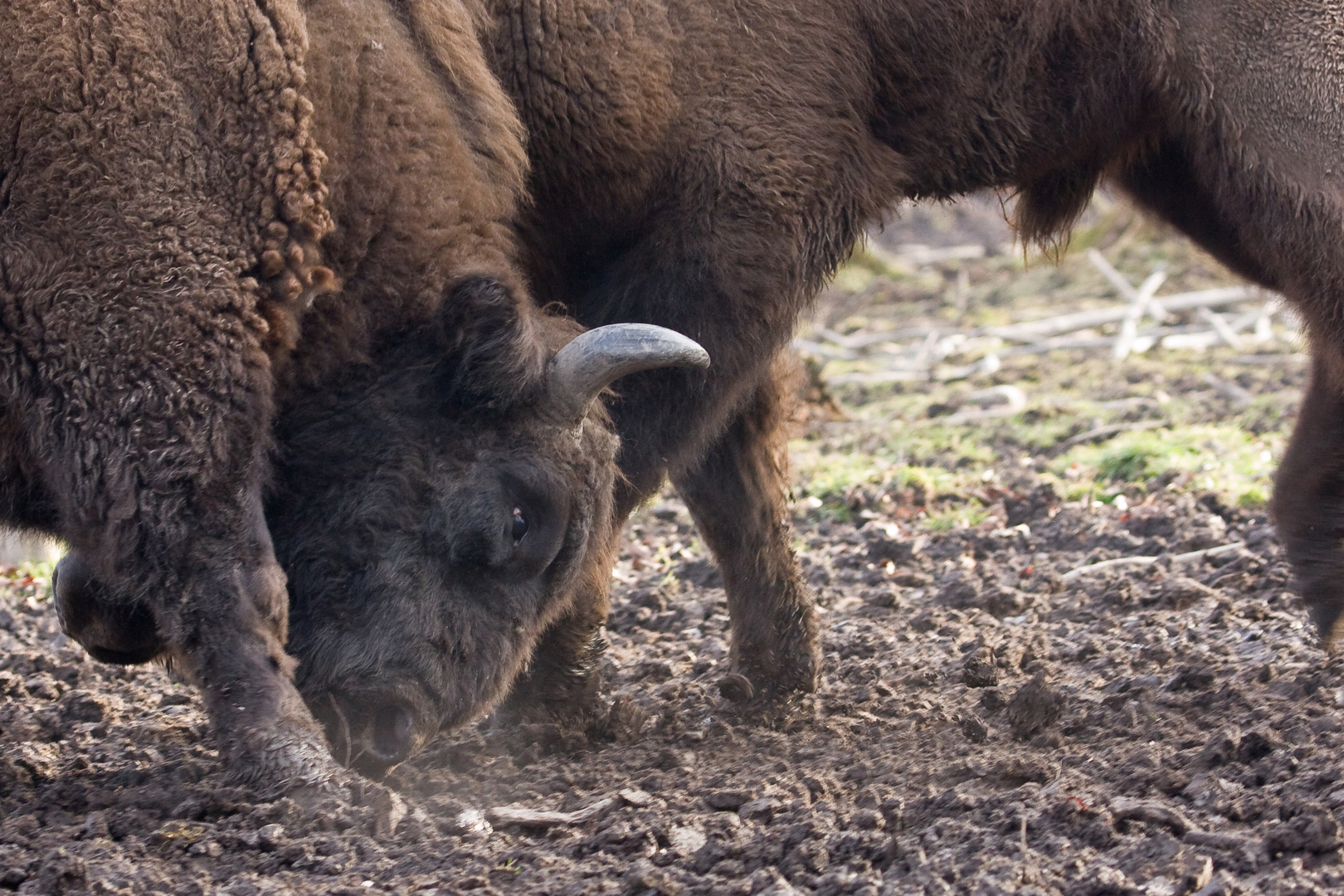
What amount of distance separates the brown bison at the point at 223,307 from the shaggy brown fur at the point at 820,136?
1.33 ft

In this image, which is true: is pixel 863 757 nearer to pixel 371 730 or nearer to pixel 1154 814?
pixel 1154 814

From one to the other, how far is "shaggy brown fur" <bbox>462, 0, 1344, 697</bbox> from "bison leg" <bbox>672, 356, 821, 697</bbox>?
0.51 meters

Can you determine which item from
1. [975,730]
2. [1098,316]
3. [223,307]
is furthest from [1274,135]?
[1098,316]

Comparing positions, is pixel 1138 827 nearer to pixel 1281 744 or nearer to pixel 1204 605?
pixel 1281 744

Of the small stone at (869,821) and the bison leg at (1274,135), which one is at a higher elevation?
the bison leg at (1274,135)

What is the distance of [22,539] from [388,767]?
1.14m

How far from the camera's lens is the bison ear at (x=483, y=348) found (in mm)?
3516

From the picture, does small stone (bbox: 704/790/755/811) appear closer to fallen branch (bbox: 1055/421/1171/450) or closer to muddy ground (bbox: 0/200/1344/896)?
muddy ground (bbox: 0/200/1344/896)

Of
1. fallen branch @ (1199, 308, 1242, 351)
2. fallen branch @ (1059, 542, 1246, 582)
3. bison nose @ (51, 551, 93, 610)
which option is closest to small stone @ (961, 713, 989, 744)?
fallen branch @ (1059, 542, 1246, 582)

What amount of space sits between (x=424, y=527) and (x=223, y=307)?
0.70 meters

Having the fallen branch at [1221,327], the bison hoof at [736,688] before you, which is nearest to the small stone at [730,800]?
the bison hoof at [736,688]

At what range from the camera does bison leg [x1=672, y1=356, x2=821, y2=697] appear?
4.51m

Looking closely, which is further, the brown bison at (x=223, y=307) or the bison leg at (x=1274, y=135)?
the bison leg at (x=1274, y=135)

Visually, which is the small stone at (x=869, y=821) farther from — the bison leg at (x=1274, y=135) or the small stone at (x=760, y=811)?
the bison leg at (x=1274, y=135)
